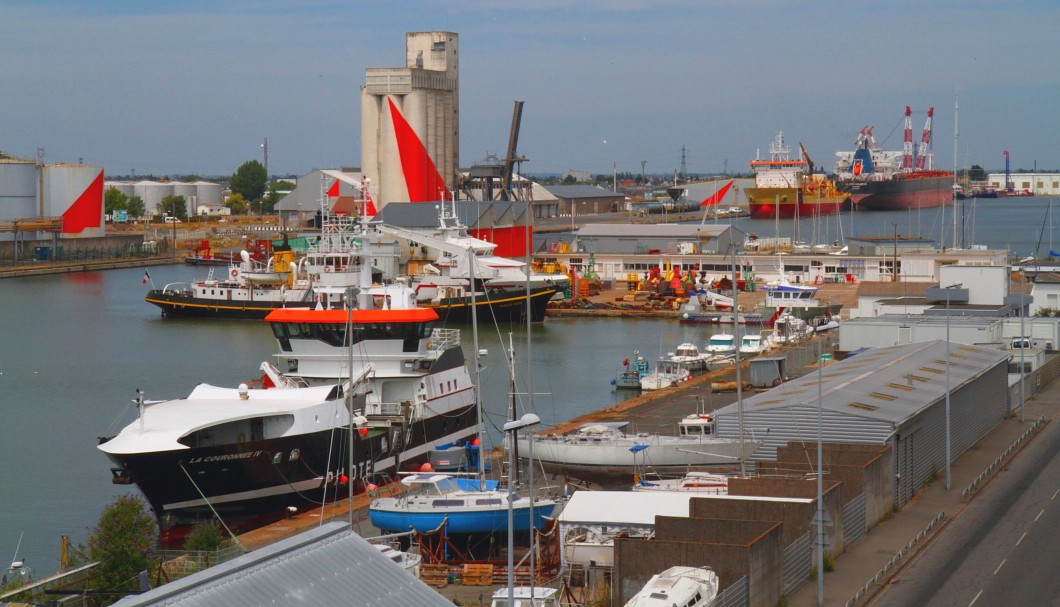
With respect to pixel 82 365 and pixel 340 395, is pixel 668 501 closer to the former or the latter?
pixel 340 395

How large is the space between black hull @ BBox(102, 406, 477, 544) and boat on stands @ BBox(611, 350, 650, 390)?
31.6ft

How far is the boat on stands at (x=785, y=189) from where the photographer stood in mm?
85000

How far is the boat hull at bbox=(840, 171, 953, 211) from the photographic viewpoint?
329 feet

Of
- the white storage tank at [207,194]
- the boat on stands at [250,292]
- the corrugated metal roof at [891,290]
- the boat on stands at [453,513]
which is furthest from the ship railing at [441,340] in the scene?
the white storage tank at [207,194]

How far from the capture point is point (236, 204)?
94.7 metres

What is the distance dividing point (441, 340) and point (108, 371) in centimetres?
1143

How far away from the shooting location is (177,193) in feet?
312

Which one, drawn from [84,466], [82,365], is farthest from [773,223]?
[84,466]

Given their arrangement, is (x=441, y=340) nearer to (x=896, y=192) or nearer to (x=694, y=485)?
(x=694, y=485)

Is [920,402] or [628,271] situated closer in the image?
[920,402]

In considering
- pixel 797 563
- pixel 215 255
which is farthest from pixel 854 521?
pixel 215 255

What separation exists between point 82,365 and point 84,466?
1095 centimetres

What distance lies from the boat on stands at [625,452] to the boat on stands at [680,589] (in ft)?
20.7

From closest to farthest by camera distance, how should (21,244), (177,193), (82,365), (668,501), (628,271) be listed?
(668,501), (82,365), (628,271), (21,244), (177,193)
